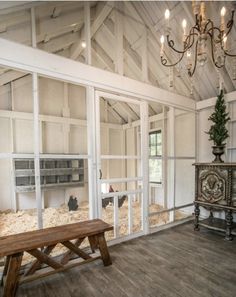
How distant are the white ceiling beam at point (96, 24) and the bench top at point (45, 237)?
2.16m

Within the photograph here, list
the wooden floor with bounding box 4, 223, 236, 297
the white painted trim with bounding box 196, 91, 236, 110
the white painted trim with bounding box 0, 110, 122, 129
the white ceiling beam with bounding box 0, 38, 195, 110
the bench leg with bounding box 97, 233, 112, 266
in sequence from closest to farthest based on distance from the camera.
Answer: the wooden floor with bounding box 4, 223, 236, 297 < the white ceiling beam with bounding box 0, 38, 195, 110 < the bench leg with bounding box 97, 233, 112, 266 < the white painted trim with bounding box 196, 91, 236, 110 < the white painted trim with bounding box 0, 110, 122, 129

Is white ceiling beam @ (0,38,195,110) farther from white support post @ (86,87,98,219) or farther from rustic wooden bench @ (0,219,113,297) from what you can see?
rustic wooden bench @ (0,219,113,297)

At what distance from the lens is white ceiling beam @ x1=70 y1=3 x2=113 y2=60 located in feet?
8.71

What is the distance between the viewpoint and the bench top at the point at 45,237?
1.74 m

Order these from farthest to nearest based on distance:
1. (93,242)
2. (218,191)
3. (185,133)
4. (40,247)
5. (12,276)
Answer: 1. (185,133)
2. (218,191)
3. (93,242)
4. (40,247)
5. (12,276)

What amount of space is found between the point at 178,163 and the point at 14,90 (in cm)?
400

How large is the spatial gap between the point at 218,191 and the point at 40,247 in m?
2.70

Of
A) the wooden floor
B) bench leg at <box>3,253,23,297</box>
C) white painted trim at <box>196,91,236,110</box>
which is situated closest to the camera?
bench leg at <box>3,253,23,297</box>

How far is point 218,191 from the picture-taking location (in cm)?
311

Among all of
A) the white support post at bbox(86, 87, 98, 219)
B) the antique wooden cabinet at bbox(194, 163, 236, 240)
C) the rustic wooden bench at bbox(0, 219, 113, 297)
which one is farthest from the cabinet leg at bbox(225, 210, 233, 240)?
the white support post at bbox(86, 87, 98, 219)

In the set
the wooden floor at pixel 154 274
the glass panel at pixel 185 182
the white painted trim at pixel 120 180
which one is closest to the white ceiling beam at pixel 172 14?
the white painted trim at pixel 120 180

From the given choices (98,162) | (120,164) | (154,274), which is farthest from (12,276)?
(120,164)

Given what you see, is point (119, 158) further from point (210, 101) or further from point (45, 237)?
point (210, 101)

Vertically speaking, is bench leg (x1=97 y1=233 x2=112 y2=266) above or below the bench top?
below
